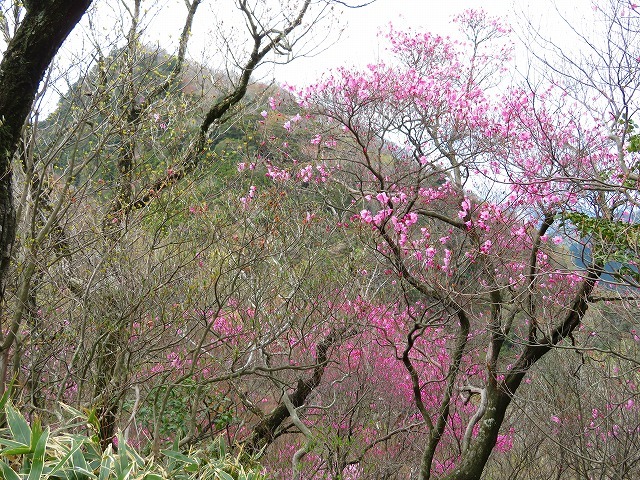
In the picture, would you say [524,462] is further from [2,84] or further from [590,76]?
[2,84]

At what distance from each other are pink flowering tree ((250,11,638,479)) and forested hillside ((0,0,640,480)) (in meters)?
0.04

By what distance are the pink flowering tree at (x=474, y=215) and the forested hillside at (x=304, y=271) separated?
0.14 feet

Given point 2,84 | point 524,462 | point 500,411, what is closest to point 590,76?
point 500,411

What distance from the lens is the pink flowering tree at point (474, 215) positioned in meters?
5.61

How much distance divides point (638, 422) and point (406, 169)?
399 centimetres

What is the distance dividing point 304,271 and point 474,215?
106 inches

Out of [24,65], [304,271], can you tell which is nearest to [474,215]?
[304,271]

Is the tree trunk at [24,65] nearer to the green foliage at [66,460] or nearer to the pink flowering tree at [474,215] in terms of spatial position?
the green foliage at [66,460]

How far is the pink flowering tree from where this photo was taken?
5609 millimetres

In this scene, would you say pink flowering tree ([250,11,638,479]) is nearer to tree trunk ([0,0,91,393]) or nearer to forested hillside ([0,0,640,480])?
forested hillside ([0,0,640,480])

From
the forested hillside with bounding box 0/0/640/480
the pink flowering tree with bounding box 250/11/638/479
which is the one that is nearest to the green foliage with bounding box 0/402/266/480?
the forested hillside with bounding box 0/0/640/480

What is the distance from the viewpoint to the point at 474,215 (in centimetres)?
720

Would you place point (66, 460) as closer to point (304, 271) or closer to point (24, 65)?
point (24, 65)

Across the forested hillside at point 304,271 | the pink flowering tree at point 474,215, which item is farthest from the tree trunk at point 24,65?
the pink flowering tree at point 474,215
